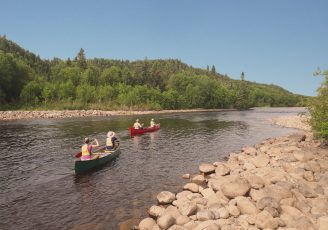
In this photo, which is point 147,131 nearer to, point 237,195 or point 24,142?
point 24,142

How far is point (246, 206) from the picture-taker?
12938 mm

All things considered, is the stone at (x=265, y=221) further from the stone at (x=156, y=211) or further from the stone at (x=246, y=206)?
the stone at (x=156, y=211)

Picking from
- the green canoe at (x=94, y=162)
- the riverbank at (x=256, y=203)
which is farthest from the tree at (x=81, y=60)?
the riverbank at (x=256, y=203)

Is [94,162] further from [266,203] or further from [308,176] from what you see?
[308,176]

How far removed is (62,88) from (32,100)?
14.5 meters

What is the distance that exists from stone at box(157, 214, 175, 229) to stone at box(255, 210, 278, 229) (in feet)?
11.2

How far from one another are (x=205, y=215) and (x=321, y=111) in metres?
16.2

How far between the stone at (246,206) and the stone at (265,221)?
2.47 feet

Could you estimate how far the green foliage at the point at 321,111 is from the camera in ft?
77.1

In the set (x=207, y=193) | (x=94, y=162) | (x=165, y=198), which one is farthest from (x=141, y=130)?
(x=207, y=193)

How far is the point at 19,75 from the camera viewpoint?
111625 mm

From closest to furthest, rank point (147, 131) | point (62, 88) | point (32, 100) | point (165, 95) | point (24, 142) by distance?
point (24, 142) → point (147, 131) → point (32, 100) → point (62, 88) → point (165, 95)

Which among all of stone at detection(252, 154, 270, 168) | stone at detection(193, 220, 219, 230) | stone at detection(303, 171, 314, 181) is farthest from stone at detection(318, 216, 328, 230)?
stone at detection(252, 154, 270, 168)

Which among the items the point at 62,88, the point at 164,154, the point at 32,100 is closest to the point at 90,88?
the point at 62,88
